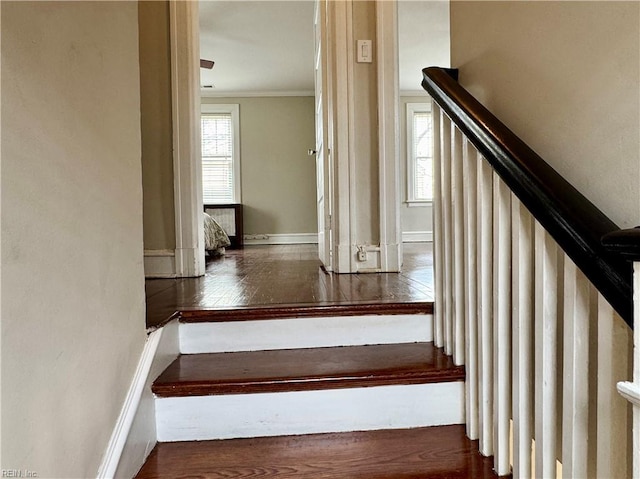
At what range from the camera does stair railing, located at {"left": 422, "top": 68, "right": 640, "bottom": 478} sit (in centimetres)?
64

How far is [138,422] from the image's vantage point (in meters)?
0.98

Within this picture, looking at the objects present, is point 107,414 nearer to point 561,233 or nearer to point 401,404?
point 401,404

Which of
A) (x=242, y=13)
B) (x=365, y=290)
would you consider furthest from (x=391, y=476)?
(x=242, y=13)

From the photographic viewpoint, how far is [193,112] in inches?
96.9

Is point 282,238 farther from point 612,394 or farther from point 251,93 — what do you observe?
point 612,394

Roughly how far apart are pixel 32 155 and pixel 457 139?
102 centimetres

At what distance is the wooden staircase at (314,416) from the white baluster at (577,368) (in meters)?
0.31

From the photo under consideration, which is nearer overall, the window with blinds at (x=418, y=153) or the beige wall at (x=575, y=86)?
the beige wall at (x=575, y=86)

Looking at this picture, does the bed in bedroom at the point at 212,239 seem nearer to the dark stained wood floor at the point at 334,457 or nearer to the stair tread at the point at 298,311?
the stair tread at the point at 298,311

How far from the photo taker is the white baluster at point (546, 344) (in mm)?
767

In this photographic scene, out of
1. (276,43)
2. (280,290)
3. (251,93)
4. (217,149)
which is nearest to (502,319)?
(280,290)

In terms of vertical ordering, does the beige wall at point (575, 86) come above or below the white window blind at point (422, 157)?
below

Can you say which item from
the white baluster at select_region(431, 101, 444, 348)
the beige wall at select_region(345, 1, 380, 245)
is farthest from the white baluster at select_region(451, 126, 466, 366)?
the beige wall at select_region(345, 1, 380, 245)

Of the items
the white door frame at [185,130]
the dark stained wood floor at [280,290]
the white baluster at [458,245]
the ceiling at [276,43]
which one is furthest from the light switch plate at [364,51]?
the ceiling at [276,43]
